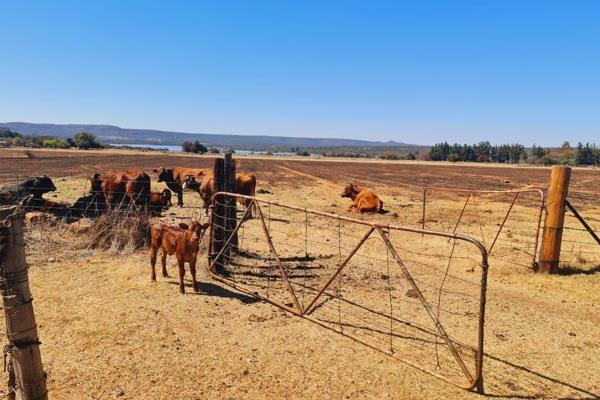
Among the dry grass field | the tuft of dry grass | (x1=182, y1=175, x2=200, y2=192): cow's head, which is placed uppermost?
(x1=182, y1=175, x2=200, y2=192): cow's head

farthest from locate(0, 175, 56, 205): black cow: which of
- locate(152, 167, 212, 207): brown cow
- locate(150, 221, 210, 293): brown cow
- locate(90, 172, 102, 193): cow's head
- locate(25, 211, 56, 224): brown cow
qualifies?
locate(150, 221, 210, 293): brown cow

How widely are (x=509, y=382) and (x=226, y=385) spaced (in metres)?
3.33

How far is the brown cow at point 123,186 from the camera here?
14008 millimetres

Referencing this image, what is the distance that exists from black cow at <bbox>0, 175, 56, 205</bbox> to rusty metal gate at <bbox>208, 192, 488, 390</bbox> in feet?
20.9

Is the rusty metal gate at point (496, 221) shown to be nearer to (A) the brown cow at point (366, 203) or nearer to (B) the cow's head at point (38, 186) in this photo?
(A) the brown cow at point (366, 203)

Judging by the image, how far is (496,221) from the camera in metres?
16.5

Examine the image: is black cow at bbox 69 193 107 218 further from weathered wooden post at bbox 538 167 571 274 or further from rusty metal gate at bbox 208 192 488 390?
weathered wooden post at bbox 538 167 571 274

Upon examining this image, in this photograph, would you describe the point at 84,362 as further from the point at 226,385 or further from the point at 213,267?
the point at 213,267

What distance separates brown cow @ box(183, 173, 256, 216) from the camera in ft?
52.9

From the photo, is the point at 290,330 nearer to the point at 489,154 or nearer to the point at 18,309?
the point at 18,309

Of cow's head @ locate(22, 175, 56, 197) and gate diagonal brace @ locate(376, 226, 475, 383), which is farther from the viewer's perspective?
cow's head @ locate(22, 175, 56, 197)

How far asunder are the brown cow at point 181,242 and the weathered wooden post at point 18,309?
3.92 metres

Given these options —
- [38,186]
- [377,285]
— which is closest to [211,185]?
[38,186]

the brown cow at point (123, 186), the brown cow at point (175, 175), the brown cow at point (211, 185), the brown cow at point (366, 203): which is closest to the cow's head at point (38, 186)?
the brown cow at point (123, 186)
